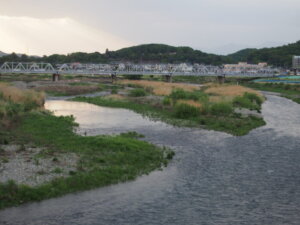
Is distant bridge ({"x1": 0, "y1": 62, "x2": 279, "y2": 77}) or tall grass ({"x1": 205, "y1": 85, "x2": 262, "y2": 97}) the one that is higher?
distant bridge ({"x1": 0, "y1": 62, "x2": 279, "y2": 77})

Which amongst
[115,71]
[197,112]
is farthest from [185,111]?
[115,71]

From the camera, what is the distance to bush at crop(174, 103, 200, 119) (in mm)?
41062

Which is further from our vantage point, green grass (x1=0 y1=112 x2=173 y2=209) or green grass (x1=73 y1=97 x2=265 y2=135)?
green grass (x1=73 y1=97 x2=265 y2=135)

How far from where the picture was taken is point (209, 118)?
3981 cm

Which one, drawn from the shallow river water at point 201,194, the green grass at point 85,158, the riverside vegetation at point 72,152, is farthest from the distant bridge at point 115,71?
the shallow river water at point 201,194

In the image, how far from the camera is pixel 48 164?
67.7ft

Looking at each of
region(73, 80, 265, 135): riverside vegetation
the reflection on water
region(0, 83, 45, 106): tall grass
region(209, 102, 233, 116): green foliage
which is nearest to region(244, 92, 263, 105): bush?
region(73, 80, 265, 135): riverside vegetation

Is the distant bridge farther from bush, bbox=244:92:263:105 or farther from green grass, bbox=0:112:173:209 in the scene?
green grass, bbox=0:112:173:209

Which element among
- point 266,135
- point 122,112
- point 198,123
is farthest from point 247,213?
point 122,112

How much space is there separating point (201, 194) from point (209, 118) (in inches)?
873

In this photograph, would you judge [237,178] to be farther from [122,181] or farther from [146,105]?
[146,105]

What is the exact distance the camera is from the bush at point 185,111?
41.1 m

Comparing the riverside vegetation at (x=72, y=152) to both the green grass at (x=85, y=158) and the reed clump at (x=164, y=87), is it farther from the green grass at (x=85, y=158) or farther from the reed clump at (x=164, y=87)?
the reed clump at (x=164, y=87)

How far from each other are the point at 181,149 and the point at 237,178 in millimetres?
6669
